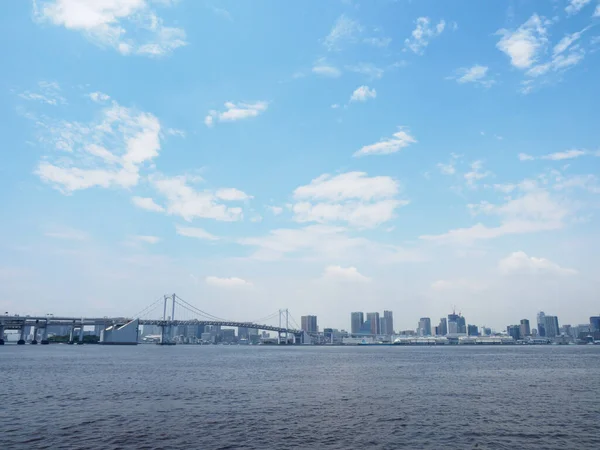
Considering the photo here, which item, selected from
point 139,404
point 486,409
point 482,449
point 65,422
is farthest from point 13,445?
point 486,409

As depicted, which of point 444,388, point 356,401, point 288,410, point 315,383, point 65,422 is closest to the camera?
point 65,422

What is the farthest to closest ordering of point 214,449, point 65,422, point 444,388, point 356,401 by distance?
1. point 444,388
2. point 356,401
3. point 65,422
4. point 214,449

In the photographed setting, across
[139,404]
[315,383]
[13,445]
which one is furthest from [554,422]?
[13,445]

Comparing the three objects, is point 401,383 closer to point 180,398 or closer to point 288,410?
point 288,410

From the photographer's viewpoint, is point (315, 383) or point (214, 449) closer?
point (214, 449)

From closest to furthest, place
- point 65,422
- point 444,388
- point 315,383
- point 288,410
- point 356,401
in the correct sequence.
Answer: point 65,422 → point 288,410 → point 356,401 → point 444,388 → point 315,383

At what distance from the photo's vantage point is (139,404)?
32.8m

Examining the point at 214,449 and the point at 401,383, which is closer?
the point at 214,449

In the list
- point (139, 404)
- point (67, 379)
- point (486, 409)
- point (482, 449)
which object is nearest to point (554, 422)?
point (486, 409)

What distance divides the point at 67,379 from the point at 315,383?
28.7m

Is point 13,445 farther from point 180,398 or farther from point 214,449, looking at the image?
point 180,398

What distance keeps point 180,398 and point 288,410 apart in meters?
10.4

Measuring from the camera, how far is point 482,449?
2123 centimetres

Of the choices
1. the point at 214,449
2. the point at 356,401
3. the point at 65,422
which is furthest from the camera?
the point at 356,401
